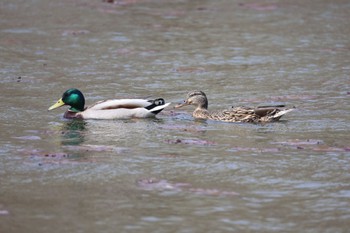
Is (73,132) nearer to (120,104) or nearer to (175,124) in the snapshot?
(120,104)

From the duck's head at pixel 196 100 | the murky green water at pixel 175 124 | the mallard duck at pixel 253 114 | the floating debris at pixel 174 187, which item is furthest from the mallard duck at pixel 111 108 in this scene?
the floating debris at pixel 174 187

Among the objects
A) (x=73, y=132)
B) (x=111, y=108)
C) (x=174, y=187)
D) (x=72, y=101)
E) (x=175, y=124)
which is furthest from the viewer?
(x=72, y=101)

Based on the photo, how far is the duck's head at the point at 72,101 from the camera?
14509 mm

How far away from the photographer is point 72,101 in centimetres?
1451

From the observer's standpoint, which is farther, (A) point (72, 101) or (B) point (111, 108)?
(A) point (72, 101)

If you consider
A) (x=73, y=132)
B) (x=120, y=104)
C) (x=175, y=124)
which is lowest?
(x=175, y=124)

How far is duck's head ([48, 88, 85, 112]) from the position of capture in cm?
1451

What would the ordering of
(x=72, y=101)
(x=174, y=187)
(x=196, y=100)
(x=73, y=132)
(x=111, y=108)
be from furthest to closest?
(x=196, y=100), (x=72, y=101), (x=111, y=108), (x=73, y=132), (x=174, y=187)

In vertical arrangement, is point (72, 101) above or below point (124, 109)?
above

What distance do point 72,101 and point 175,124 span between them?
1.66 meters

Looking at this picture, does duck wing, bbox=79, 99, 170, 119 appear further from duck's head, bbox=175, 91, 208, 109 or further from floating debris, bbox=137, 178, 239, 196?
floating debris, bbox=137, 178, 239, 196

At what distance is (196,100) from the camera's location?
14.6 m

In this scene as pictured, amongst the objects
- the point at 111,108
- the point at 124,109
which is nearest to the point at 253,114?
the point at 124,109

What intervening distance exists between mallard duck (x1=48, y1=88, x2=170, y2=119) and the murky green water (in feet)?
0.63
